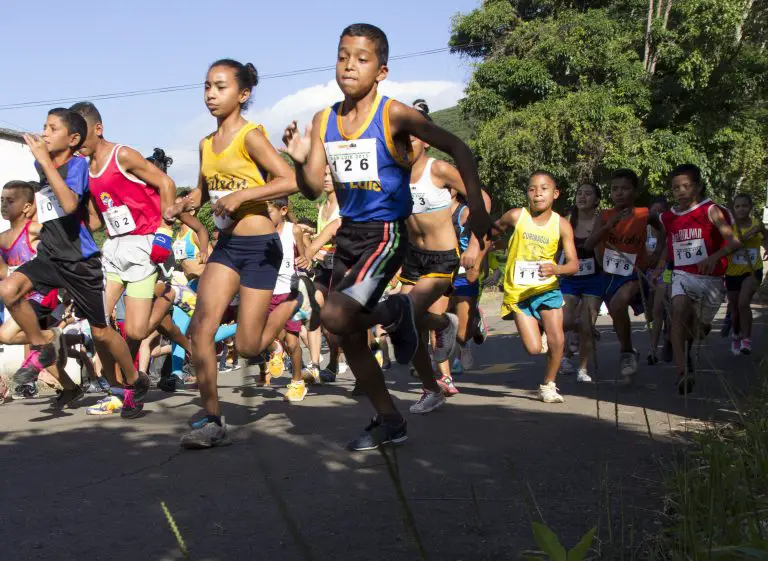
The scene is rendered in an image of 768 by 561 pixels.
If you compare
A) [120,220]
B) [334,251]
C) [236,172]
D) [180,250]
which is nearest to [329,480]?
[236,172]

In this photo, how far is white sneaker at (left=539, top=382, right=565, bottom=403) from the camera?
24.6 feet

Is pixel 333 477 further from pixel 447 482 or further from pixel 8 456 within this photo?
pixel 8 456

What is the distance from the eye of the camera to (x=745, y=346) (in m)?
11.2

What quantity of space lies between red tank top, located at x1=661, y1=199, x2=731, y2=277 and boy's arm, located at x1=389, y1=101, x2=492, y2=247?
12.3ft

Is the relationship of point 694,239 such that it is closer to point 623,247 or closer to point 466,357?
point 623,247

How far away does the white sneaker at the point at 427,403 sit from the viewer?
271 inches

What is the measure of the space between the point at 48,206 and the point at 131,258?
73cm

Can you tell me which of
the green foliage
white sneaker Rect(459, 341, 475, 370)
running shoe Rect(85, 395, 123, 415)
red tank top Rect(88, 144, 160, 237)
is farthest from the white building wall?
the green foliage

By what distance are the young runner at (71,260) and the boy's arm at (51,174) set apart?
95 mm

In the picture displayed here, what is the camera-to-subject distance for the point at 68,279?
284 inches

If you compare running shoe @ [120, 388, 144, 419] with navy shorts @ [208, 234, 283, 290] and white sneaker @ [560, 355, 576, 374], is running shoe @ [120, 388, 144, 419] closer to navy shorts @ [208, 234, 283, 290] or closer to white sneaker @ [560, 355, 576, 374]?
navy shorts @ [208, 234, 283, 290]

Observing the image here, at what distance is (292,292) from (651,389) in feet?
10.3

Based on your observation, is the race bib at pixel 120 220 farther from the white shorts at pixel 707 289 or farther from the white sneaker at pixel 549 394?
the white shorts at pixel 707 289

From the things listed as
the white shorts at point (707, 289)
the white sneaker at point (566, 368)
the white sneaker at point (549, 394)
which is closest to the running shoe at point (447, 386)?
the white sneaker at point (549, 394)
